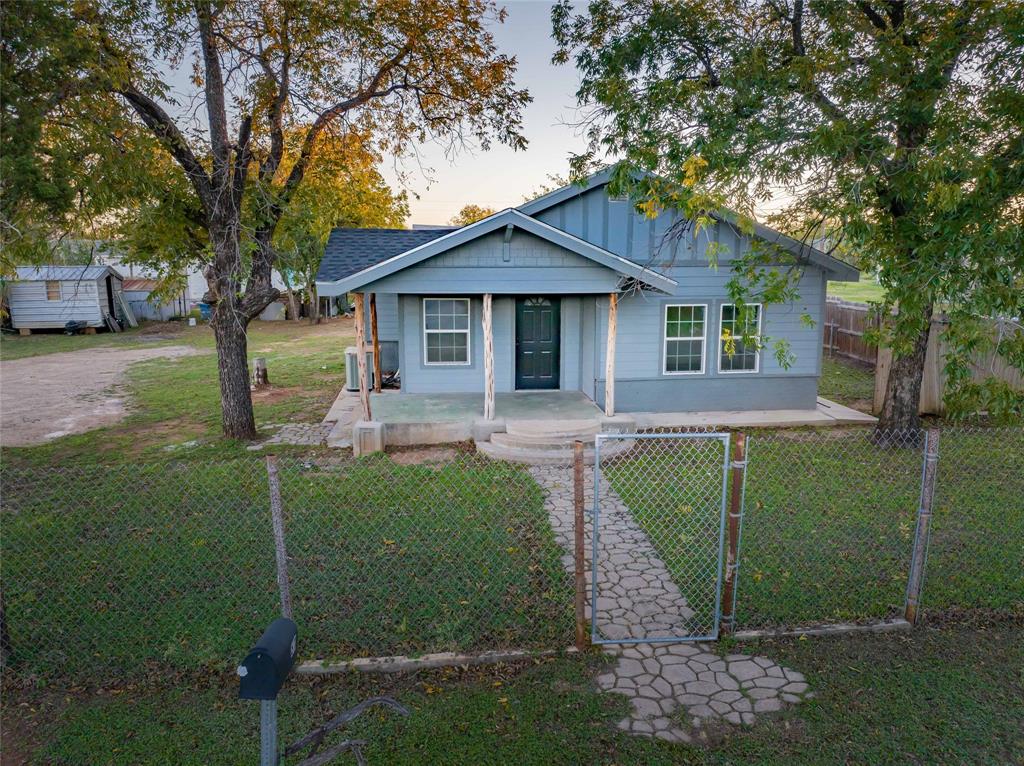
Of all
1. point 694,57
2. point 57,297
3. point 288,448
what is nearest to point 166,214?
point 288,448

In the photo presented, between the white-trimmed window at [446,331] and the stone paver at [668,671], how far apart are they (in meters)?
7.83

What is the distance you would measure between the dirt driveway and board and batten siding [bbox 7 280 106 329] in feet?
A: 19.9

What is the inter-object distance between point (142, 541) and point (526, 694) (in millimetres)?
4839

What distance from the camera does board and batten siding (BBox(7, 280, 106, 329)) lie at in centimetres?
2894

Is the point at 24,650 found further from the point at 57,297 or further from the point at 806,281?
the point at 57,297

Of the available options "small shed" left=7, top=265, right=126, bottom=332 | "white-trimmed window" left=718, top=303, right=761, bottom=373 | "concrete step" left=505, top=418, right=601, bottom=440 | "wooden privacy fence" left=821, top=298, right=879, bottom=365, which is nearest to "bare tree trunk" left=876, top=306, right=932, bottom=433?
"white-trimmed window" left=718, top=303, right=761, bottom=373

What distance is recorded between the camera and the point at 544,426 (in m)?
11.2

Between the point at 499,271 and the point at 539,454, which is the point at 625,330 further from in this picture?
the point at 539,454

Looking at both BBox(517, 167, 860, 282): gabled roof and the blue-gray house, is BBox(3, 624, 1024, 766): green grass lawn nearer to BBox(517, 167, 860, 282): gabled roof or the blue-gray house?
the blue-gray house

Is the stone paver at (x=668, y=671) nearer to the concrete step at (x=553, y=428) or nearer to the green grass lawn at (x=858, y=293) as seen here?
the concrete step at (x=553, y=428)

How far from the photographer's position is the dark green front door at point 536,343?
1396 centimetres

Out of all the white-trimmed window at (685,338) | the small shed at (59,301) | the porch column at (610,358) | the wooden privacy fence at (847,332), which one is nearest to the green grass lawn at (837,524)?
the porch column at (610,358)

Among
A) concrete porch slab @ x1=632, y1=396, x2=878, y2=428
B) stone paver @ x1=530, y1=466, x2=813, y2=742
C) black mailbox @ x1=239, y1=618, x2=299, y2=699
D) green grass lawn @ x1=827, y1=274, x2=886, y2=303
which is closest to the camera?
black mailbox @ x1=239, y1=618, x2=299, y2=699

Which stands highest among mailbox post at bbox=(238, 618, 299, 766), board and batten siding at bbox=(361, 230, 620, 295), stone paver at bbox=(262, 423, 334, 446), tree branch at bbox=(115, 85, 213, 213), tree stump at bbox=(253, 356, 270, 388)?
tree branch at bbox=(115, 85, 213, 213)
